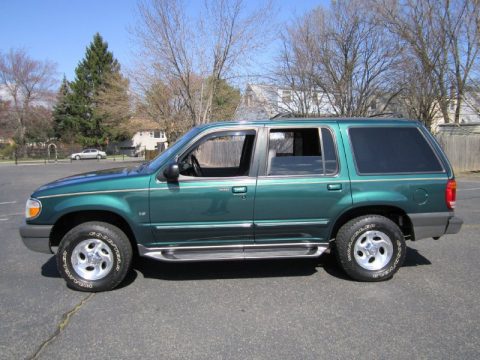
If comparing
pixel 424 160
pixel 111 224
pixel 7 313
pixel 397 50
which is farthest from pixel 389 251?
pixel 397 50

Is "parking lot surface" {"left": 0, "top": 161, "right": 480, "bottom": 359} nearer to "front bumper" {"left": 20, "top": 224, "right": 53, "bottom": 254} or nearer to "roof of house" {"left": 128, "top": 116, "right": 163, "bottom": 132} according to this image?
"front bumper" {"left": 20, "top": 224, "right": 53, "bottom": 254}

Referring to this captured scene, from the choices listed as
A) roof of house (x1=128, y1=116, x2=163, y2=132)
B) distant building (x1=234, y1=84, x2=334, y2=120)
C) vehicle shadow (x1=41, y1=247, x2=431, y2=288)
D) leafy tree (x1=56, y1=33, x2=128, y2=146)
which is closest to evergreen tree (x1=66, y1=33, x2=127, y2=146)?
leafy tree (x1=56, y1=33, x2=128, y2=146)

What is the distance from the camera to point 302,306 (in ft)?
12.6

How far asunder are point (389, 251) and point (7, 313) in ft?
13.3

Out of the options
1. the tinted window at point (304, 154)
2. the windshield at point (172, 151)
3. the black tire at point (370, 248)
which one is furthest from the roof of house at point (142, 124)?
the black tire at point (370, 248)

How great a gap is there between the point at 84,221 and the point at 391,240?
352 centimetres

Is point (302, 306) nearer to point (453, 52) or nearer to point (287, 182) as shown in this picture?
point (287, 182)

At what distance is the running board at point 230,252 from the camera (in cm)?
423

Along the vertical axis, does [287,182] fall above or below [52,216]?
above

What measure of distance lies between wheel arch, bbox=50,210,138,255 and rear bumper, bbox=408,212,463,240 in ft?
10.5

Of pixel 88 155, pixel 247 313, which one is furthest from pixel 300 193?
pixel 88 155

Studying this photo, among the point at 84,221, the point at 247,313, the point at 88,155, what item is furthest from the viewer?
the point at 88,155

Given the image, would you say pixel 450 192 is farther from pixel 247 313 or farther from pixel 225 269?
pixel 225 269

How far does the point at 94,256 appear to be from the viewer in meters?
4.25
